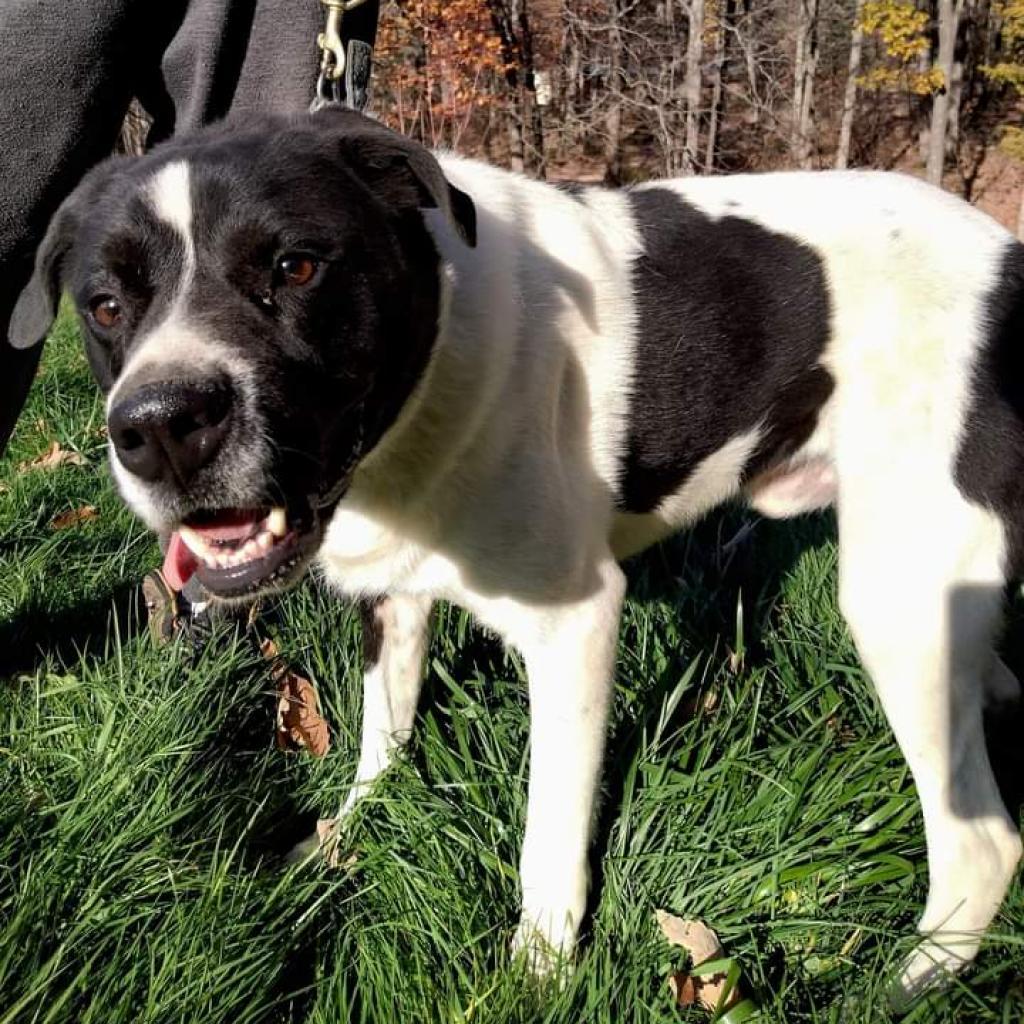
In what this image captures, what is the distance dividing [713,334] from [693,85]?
858cm

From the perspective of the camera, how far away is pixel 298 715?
9.02 ft

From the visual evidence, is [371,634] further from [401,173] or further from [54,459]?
[54,459]

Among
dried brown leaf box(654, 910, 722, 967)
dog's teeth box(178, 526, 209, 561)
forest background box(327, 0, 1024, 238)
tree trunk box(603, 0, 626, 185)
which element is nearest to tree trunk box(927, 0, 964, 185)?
forest background box(327, 0, 1024, 238)

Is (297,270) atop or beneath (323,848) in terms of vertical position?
atop

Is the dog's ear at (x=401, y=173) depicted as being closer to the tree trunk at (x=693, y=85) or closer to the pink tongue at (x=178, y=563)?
the pink tongue at (x=178, y=563)

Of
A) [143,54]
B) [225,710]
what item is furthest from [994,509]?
[143,54]

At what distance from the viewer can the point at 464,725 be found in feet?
8.23

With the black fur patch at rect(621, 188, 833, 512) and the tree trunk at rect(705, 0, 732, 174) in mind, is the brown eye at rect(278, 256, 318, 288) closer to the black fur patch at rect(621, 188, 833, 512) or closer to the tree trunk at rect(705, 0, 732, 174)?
the black fur patch at rect(621, 188, 833, 512)

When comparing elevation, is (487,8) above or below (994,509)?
below

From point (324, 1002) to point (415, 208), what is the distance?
152 centimetres

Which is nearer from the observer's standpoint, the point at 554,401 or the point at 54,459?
the point at 554,401

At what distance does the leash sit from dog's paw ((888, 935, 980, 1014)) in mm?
2089

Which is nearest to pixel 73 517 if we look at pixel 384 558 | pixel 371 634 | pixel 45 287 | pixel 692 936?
pixel 371 634

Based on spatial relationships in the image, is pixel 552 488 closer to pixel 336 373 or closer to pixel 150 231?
pixel 336 373
